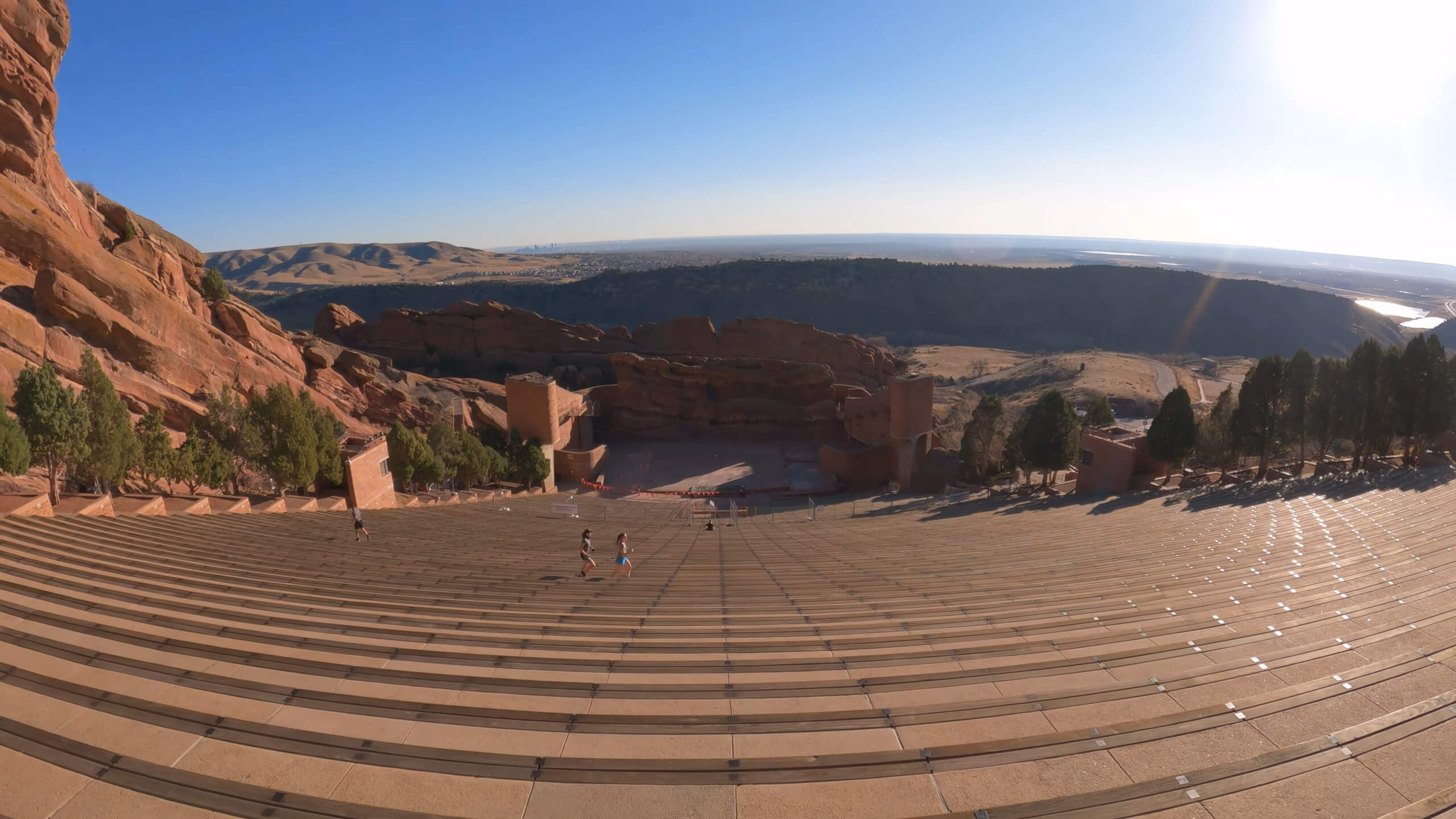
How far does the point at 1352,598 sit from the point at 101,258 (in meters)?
35.6

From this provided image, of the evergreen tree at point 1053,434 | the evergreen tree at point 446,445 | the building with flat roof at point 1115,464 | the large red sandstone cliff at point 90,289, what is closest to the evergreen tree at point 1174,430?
the building with flat roof at point 1115,464

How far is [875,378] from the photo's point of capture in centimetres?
5347

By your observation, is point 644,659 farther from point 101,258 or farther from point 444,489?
point 101,258

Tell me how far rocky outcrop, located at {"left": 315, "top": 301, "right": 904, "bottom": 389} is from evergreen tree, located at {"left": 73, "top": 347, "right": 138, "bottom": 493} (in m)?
33.7

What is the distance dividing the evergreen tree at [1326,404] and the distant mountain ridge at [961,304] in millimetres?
85255

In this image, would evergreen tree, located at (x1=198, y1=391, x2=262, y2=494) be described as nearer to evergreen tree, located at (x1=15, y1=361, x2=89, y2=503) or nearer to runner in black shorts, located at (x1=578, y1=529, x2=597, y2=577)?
evergreen tree, located at (x1=15, y1=361, x2=89, y2=503)

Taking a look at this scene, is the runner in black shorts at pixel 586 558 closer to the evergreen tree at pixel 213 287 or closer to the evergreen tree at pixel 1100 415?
the evergreen tree at pixel 213 287

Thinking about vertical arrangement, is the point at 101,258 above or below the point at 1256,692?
above

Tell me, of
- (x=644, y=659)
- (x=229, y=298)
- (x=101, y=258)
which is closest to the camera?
(x=644, y=659)

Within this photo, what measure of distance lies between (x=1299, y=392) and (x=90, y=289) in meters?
44.9

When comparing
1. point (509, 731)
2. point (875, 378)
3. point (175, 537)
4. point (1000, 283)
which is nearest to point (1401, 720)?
point (509, 731)

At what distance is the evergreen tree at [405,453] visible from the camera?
23.8 m

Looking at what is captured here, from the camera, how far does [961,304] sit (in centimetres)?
12344

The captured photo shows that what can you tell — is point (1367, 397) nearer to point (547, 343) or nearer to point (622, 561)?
point (622, 561)
